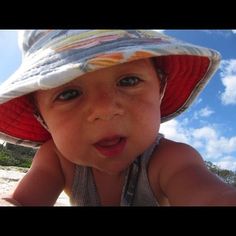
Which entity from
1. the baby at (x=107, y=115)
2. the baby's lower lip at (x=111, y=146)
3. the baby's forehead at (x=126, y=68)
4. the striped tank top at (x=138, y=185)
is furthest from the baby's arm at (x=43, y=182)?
the baby's forehead at (x=126, y=68)

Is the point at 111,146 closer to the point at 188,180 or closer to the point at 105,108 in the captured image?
the point at 105,108

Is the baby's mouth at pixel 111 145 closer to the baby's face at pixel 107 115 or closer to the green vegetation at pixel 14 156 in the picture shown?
the baby's face at pixel 107 115

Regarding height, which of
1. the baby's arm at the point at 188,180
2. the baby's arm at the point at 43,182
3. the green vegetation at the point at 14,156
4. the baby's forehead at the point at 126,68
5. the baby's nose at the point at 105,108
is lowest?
the green vegetation at the point at 14,156

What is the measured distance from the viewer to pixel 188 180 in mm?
1027

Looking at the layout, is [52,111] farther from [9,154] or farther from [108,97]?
[9,154]

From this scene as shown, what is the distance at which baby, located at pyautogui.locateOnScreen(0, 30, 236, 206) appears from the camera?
100 cm

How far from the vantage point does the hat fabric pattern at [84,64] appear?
0.99m

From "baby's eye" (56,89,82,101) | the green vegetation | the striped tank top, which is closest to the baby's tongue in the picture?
"baby's eye" (56,89,82,101)

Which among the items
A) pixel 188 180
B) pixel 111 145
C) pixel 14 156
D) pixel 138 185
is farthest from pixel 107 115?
pixel 14 156
